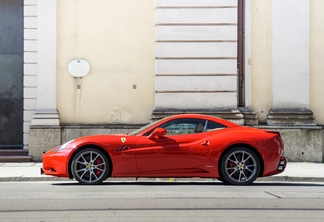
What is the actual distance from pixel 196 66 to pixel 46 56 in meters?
4.01

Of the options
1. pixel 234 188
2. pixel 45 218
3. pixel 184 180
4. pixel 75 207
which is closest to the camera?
pixel 45 218

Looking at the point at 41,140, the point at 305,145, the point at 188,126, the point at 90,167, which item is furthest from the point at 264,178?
the point at 41,140

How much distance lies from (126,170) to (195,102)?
6.82 metres

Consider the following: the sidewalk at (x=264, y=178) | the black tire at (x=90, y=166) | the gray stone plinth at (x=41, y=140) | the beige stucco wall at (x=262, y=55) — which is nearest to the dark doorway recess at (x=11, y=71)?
the gray stone plinth at (x=41, y=140)

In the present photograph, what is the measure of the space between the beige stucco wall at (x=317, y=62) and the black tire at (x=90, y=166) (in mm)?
8423

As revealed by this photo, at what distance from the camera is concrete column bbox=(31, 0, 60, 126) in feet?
59.2

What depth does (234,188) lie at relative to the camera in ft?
35.9

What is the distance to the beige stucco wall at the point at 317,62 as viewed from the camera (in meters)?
18.3

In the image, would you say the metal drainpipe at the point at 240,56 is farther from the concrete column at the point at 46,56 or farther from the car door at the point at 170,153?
the car door at the point at 170,153

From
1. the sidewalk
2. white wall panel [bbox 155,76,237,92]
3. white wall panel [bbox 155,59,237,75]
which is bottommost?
the sidewalk

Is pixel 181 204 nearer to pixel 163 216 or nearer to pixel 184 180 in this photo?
pixel 163 216

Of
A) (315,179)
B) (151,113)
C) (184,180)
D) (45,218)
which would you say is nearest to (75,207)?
(45,218)

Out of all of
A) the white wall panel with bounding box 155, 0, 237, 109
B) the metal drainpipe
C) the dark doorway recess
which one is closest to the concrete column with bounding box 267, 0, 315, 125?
the metal drainpipe

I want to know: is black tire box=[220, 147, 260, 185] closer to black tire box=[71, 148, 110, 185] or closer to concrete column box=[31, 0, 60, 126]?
black tire box=[71, 148, 110, 185]
